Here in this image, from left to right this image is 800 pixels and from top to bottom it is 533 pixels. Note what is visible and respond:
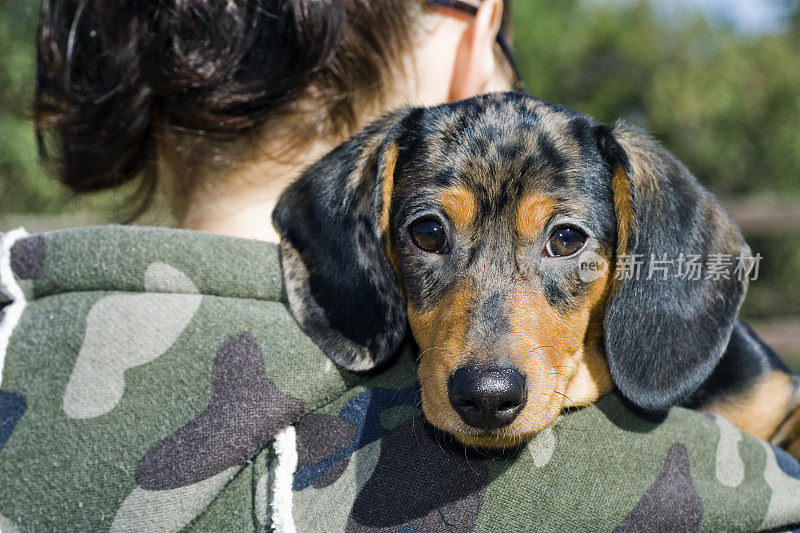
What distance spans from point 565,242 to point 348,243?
27.2 inches

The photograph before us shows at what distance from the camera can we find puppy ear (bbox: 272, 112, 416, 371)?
7.74ft

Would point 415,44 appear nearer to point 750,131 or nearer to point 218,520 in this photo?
point 218,520

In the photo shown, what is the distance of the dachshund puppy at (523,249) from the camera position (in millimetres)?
2307

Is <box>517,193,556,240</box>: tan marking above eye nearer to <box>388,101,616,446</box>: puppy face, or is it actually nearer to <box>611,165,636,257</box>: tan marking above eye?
<box>388,101,616,446</box>: puppy face

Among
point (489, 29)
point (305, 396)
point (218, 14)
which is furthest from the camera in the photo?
point (489, 29)

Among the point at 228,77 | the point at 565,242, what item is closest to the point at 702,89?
the point at 565,242

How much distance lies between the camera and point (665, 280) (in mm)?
2410

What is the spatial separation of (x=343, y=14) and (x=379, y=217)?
0.66 m

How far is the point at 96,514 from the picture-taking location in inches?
73.1

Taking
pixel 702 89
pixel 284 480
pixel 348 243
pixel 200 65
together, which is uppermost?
pixel 200 65

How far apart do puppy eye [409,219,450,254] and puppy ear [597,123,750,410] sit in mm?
551

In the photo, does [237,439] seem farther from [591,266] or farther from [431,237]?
[591,266]

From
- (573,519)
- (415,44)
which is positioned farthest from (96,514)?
(415,44)

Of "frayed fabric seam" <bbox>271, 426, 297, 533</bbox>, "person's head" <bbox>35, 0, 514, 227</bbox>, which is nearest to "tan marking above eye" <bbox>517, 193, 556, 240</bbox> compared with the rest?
"person's head" <bbox>35, 0, 514, 227</bbox>
